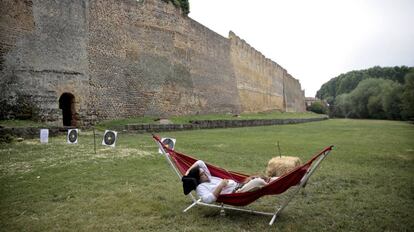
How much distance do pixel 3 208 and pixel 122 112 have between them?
40.9ft

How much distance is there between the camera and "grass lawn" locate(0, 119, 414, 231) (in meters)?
4.12

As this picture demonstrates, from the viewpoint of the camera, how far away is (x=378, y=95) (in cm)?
5247

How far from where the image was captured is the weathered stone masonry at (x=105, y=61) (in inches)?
509

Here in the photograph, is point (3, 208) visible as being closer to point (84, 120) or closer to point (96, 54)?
point (84, 120)

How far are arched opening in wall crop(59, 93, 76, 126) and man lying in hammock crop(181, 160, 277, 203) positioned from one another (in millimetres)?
11641

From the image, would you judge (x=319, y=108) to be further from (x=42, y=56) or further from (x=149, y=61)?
(x=42, y=56)

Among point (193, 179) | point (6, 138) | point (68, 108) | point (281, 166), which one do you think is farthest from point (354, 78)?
point (193, 179)

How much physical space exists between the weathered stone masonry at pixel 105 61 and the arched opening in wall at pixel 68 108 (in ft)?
0.14

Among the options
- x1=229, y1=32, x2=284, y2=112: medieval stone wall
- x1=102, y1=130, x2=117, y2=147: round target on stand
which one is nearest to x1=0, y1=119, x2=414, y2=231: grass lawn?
x1=102, y1=130, x2=117, y2=147: round target on stand

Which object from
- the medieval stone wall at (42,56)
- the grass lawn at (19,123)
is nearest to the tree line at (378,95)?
the medieval stone wall at (42,56)

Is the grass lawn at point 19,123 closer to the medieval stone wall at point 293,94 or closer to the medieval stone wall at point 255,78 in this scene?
the medieval stone wall at point 255,78

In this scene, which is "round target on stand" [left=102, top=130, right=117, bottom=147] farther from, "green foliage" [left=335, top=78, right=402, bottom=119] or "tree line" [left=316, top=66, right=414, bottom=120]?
"green foliage" [left=335, top=78, right=402, bottom=119]

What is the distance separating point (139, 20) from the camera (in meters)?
18.3

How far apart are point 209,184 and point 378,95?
5449cm
